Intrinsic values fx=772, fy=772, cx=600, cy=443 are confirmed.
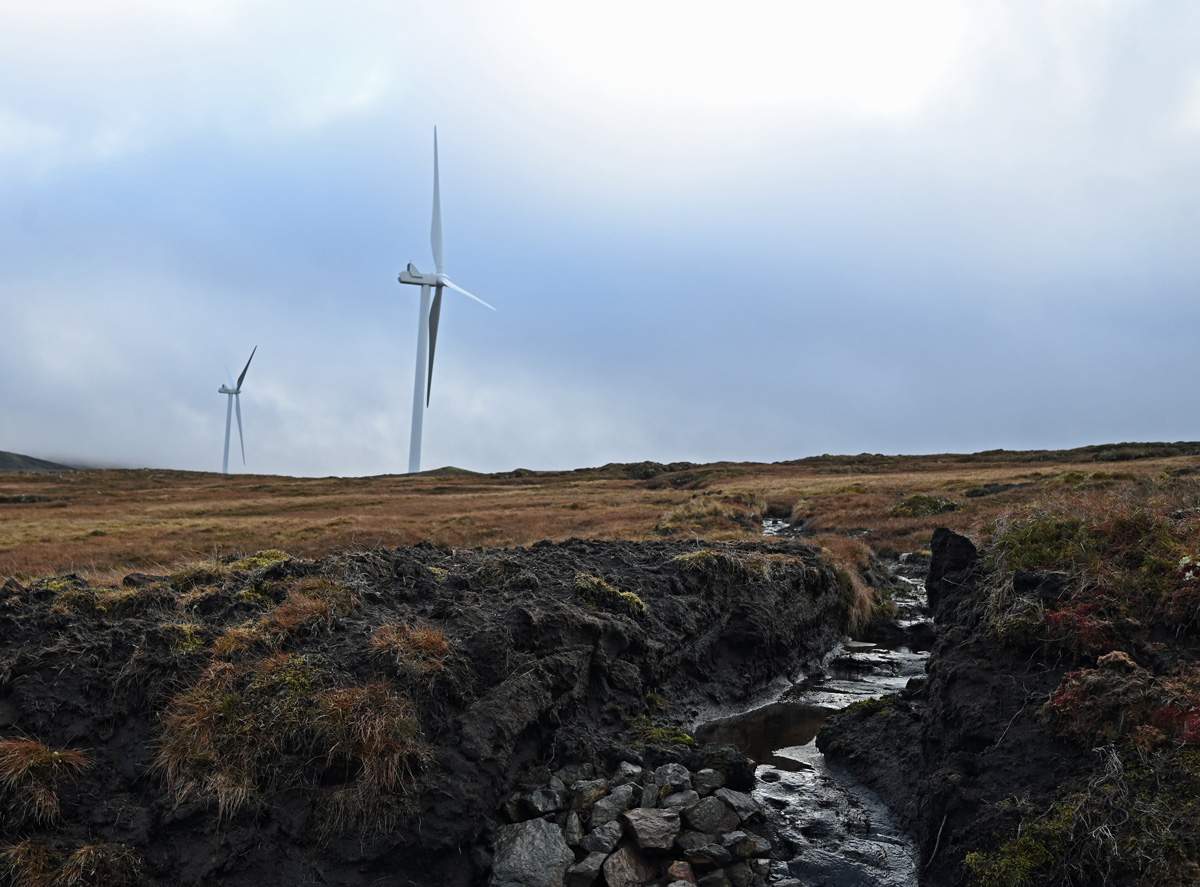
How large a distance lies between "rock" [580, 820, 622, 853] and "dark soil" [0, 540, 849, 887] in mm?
1172

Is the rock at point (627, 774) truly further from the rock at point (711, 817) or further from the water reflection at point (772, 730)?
the water reflection at point (772, 730)

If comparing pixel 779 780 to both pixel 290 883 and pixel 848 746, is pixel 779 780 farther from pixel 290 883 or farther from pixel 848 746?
pixel 290 883

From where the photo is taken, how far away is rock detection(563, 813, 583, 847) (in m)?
8.90

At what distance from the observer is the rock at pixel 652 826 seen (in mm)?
8859

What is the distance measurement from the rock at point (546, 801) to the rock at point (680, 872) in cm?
155

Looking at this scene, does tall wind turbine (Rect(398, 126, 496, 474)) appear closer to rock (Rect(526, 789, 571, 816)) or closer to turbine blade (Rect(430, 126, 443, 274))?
turbine blade (Rect(430, 126, 443, 274))

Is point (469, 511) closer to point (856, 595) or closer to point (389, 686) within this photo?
point (856, 595)

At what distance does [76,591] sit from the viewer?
12531 millimetres

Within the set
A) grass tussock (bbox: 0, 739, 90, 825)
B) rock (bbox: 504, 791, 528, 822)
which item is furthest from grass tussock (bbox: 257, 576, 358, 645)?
rock (bbox: 504, 791, 528, 822)

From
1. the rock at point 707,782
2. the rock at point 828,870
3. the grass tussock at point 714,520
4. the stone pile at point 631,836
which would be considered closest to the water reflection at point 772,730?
the rock at point 707,782

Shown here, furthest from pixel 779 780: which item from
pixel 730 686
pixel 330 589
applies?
pixel 330 589

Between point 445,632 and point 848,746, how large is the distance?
6.55 m

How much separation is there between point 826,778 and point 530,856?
5184 mm

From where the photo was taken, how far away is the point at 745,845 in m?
8.99
